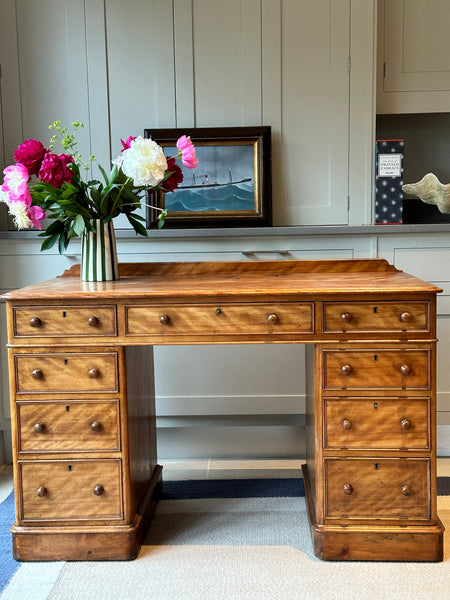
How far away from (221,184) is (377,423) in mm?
1370

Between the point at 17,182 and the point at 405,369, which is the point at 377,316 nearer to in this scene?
the point at 405,369

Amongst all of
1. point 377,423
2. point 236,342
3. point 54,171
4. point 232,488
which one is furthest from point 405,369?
point 54,171

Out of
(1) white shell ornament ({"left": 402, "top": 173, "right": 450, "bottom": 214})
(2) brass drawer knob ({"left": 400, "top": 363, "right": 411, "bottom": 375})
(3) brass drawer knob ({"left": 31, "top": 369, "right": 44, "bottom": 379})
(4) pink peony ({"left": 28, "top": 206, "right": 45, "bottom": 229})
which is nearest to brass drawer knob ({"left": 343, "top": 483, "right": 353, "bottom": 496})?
(2) brass drawer knob ({"left": 400, "top": 363, "right": 411, "bottom": 375})

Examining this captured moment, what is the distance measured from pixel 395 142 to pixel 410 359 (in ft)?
3.92

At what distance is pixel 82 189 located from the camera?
80.3 inches

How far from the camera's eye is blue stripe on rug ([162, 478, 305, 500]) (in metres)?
2.41

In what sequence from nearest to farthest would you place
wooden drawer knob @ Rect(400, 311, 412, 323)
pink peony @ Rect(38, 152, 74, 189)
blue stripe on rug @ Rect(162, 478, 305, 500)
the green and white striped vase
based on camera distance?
wooden drawer knob @ Rect(400, 311, 412, 323) → pink peony @ Rect(38, 152, 74, 189) → the green and white striped vase → blue stripe on rug @ Rect(162, 478, 305, 500)

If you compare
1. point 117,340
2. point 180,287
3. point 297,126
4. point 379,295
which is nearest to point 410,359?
point 379,295

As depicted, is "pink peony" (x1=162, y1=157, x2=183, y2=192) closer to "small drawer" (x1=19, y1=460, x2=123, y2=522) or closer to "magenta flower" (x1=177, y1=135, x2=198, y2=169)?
"magenta flower" (x1=177, y1=135, x2=198, y2=169)

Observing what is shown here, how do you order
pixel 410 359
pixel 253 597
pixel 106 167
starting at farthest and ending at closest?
pixel 106 167 → pixel 410 359 → pixel 253 597

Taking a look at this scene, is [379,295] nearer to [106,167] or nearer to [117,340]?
[117,340]

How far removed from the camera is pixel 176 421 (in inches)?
109

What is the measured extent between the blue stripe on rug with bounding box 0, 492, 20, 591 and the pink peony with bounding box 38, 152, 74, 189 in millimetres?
1149

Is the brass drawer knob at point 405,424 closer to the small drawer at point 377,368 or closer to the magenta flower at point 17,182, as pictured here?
the small drawer at point 377,368
